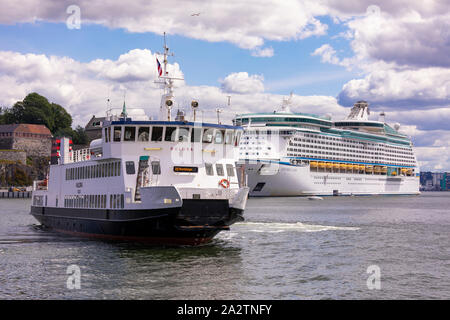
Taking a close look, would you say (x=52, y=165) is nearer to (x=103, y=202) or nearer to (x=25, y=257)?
(x=103, y=202)

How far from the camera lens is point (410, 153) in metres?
183

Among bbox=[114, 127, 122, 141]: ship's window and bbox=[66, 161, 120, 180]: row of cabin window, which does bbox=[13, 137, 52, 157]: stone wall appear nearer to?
bbox=[66, 161, 120, 180]: row of cabin window

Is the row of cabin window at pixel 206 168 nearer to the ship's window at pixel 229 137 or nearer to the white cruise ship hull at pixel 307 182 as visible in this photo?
the ship's window at pixel 229 137

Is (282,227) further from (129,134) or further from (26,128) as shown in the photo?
(26,128)

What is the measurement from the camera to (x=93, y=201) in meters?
39.4

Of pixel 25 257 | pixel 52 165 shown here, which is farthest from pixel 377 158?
pixel 25 257

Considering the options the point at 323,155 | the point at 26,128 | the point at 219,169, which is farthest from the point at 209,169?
the point at 26,128

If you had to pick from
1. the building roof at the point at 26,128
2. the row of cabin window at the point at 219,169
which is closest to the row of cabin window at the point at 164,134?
the row of cabin window at the point at 219,169

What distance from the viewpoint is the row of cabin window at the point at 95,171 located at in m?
36.6

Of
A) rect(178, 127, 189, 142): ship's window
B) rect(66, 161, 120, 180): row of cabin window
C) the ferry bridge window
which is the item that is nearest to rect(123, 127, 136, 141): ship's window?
rect(66, 161, 120, 180): row of cabin window

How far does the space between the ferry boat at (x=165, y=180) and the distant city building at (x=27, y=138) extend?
480 feet

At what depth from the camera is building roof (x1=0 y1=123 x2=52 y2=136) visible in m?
177

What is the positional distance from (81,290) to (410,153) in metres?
169

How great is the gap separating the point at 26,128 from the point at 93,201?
483ft
